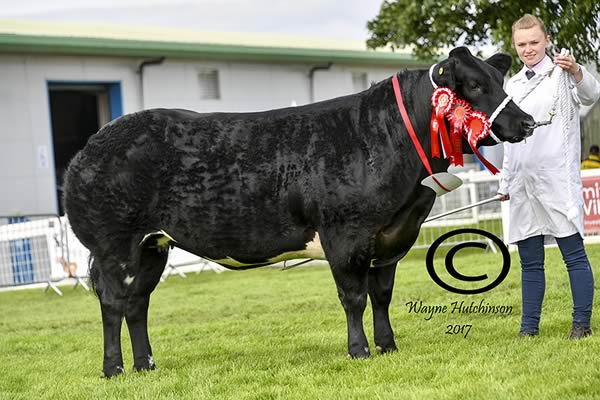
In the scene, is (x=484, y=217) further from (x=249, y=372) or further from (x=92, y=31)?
(x=92, y=31)

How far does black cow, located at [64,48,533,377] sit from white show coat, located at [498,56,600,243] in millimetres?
389

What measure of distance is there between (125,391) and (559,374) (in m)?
2.52

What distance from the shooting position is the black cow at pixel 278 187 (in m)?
5.65

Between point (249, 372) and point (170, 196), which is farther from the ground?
point (170, 196)

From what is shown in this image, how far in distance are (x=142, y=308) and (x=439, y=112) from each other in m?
2.46

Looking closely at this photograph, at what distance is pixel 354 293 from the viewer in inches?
227

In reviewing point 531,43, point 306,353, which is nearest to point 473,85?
point 531,43

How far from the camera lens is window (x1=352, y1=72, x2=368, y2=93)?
91.3 feet

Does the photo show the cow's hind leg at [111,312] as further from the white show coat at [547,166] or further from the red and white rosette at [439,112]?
the white show coat at [547,166]

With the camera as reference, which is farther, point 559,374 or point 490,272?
point 490,272

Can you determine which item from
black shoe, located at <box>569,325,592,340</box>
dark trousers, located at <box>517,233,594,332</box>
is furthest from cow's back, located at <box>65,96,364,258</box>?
black shoe, located at <box>569,325,592,340</box>

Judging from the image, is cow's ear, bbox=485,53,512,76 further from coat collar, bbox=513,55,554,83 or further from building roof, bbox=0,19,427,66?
building roof, bbox=0,19,427,66

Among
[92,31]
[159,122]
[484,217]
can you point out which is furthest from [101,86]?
[159,122]

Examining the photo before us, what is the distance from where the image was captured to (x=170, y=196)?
599 cm
